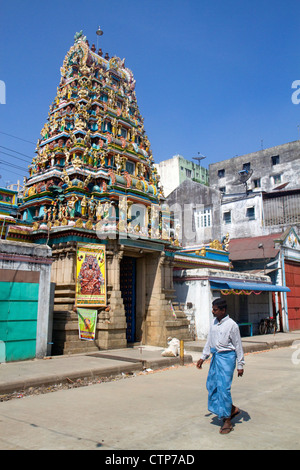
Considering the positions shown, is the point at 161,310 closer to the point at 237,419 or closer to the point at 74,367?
the point at 74,367

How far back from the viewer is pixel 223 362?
556 centimetres

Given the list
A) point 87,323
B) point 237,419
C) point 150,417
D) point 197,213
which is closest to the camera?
point 237,419

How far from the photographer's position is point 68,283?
577 inches

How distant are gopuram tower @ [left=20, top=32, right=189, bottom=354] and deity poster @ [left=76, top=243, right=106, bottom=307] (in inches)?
1.6

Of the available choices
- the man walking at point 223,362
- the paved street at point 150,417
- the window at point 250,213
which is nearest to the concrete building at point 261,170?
the window at point 250,213

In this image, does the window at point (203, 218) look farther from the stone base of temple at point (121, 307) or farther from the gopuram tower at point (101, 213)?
the stone base of temple at point (121, 307)

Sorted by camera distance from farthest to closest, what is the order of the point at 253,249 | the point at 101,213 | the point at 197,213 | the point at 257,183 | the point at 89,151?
the point at 257,183
the point at 197,213
the point at 253,249
the point at 89,151
the point at 101,213

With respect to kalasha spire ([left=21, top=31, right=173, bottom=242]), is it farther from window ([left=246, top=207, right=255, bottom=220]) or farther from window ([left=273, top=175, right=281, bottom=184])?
window ([left=273, top=175, right=281, bottom=184])

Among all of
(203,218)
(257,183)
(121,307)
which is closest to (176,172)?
(257,183)

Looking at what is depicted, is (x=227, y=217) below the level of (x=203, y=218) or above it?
below

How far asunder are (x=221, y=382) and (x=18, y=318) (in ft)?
26.8

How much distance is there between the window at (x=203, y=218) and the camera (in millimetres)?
36781

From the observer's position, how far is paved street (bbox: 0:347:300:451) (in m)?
4.84
